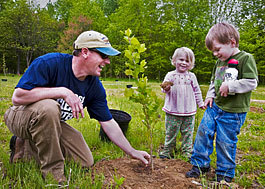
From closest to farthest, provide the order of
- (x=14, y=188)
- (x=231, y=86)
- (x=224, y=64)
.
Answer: (x=14, y=188)
(x=231, y=86)
(x=224, y=64)

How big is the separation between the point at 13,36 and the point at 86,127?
27.6 metres

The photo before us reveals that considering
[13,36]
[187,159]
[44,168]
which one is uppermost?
[13,36]

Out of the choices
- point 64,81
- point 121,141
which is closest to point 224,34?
point 121,141

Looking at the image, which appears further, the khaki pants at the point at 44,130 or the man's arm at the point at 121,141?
the man's arm at the point at 121,141

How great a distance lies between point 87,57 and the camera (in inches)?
74.2

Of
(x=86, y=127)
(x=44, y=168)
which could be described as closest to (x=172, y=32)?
(x=86, y=127)

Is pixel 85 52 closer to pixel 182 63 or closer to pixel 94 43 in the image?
pixel 94 43

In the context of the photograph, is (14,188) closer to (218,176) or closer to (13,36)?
(218,176)

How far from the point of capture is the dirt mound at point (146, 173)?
171cm

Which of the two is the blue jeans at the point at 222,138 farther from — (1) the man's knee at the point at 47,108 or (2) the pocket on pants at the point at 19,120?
(2) the pocket on pants at the point at 19,120

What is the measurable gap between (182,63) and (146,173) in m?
1.42

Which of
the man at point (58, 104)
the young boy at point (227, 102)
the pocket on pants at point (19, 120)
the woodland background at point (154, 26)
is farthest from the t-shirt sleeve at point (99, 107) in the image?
the woodland background at point (154, 26)

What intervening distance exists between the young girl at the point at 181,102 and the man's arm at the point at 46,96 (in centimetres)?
Result: 120

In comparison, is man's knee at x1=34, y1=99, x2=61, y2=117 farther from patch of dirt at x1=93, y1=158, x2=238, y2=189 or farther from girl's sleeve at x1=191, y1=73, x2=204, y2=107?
girl's sleeve at x1=191, y1=73, x2=204, y2=107
